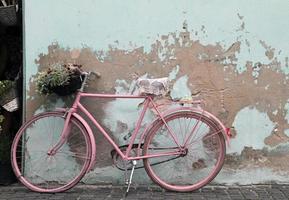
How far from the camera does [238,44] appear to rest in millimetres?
6309

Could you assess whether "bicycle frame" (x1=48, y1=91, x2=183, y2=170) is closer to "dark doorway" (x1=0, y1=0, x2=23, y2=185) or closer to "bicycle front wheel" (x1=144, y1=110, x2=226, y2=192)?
"bicycle front wheel" (x1=144, y1=110, x2=226, y2=192)

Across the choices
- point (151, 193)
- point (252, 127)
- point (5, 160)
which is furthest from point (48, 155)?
point (252, 127)

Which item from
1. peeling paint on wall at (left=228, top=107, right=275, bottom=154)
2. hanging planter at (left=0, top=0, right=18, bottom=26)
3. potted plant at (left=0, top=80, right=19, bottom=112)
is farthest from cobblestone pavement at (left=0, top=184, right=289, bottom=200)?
hanging planter at (left=0, top=0, right=18, bottom=26)

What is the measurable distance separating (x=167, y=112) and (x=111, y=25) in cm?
120

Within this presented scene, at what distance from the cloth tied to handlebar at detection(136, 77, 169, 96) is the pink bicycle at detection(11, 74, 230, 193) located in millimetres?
120

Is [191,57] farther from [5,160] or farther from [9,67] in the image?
[5,160]

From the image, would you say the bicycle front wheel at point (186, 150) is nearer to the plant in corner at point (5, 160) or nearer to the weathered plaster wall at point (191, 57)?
the weathered plaster wall at point (191, 57)

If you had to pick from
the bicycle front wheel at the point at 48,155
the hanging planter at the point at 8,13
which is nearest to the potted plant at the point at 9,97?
the bicycle front wheel at the point at 48,155

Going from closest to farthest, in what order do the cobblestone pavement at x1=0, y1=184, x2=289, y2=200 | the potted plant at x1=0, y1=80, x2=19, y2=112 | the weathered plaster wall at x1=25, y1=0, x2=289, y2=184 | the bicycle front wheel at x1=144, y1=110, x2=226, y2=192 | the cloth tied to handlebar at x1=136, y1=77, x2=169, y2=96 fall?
the cobblestone pavement at x1=0, y1=184, x2=289, y2=200
the cloth tied to handlebar at x1=136, y1=77, x2=169, y2=96
the bicycle front wheel at x1=144, y1=110, x2=226, y2=192
the weathered plaster wall at x1=25, y1=0, x2=289, y2=184
the potted plant at x1=0, y1=80, x2=19, y2=112

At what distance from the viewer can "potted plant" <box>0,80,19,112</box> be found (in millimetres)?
6445

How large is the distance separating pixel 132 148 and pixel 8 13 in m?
2.17

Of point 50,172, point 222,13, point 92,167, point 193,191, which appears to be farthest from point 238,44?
point 50,172

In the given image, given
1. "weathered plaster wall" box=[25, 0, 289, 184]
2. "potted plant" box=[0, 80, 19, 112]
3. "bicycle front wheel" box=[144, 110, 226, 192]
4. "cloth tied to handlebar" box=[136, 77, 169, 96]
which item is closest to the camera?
"cloth tied to handlebar" box=[136, 77, 169, 96]

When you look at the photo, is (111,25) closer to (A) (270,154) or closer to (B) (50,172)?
(B) (50,172)
